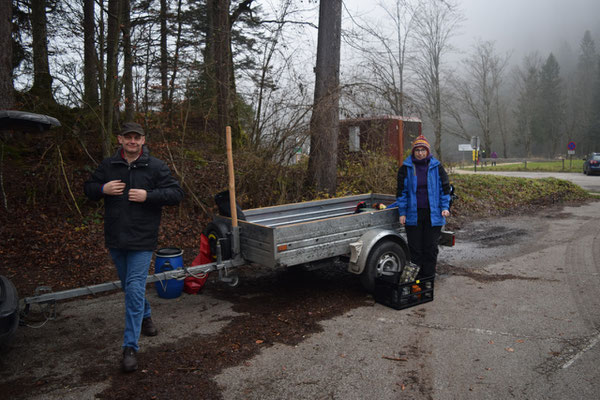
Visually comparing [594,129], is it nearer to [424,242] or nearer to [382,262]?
[424,242]

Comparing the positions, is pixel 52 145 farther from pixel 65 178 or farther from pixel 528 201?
pixel 528 201

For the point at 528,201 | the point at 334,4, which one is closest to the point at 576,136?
the point at 528,201

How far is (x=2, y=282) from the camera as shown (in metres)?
4.02

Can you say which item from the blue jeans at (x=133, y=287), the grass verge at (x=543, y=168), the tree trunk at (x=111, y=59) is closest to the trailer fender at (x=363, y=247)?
the blue jeans at (x=133, y=287)

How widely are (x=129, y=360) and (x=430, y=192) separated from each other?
3.87 m

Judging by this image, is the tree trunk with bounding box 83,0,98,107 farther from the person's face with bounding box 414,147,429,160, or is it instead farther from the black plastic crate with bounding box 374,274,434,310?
the black plastic crate with bounding box 374,274,434,310

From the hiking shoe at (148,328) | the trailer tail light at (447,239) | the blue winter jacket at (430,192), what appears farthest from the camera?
the trailer tail light at (447,239)

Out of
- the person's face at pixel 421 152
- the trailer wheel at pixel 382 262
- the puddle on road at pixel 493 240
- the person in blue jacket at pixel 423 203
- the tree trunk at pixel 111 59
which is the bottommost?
the puddle on road at pixel 493 240

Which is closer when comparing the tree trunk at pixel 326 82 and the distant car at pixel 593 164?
the tree trunk at pixel 326 82

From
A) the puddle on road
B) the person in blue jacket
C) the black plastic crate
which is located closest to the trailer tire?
the black plastic crate

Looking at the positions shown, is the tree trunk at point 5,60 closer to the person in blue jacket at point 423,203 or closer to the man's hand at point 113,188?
the man's hand at point 113,188

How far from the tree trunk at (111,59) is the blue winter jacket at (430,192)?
598 centimetres

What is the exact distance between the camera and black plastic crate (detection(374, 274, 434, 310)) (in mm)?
5125

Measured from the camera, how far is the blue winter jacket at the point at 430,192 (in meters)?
5.58
